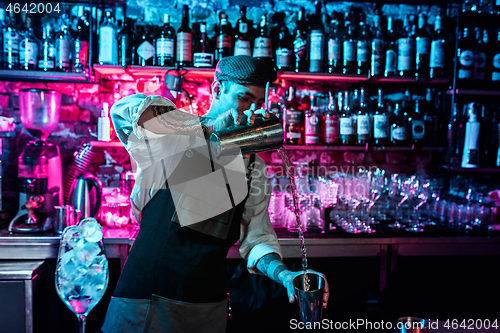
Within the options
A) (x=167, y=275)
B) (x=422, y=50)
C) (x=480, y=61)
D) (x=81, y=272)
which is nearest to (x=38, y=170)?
(x=167, y=275)

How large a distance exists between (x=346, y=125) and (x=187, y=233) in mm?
1433

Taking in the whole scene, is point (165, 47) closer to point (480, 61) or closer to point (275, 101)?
point (275, 101)

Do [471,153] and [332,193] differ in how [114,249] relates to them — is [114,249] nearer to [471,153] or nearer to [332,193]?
[332,193]

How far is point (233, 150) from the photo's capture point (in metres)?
0.88

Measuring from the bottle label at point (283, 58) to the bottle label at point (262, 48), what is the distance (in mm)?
73

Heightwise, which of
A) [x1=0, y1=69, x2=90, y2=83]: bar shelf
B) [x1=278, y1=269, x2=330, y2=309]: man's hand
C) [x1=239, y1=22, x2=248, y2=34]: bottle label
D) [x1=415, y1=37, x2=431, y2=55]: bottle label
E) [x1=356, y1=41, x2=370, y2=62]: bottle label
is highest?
[x1=239, y1=22, x2=248, y2=34]: bottle label

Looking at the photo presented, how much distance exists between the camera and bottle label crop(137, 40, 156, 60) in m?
2.11

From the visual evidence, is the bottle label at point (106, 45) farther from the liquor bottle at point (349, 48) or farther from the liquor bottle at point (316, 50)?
the liquor bottle at point (349, 48)

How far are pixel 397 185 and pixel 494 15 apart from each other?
1432mm

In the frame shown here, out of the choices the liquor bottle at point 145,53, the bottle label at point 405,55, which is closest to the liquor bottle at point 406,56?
the bottle label at point 405,55

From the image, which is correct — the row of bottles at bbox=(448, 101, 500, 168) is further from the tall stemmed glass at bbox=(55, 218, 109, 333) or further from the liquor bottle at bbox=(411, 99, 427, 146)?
the tall stemmed glass at bbox=(55, 218, 109, 333)

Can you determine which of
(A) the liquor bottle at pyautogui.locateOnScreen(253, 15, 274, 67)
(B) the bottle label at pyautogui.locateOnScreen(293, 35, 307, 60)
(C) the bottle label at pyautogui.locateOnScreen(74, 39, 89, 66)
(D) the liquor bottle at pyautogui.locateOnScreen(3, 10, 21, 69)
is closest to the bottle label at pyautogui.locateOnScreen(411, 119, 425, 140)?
(B) the bottle label at pyautogui.locateOnScreen(293, 35, 307, 60)

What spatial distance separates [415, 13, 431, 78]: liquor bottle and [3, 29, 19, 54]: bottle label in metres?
2.56

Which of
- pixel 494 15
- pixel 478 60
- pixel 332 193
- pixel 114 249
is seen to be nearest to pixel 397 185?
pixel 332 193
